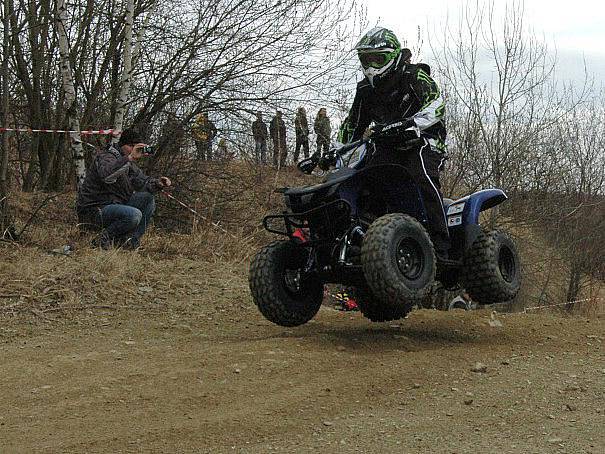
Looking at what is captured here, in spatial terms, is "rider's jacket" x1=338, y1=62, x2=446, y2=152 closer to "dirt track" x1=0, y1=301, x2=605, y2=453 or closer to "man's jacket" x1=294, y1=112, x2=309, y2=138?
"dirt track" x1=0, y1=301, x2=605, y2=453

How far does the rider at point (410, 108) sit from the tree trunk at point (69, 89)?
574 centimetres

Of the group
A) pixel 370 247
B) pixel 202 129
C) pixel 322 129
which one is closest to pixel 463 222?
pixel 370 247

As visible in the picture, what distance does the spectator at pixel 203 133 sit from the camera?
13617mm

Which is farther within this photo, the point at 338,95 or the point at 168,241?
the point at 338,95

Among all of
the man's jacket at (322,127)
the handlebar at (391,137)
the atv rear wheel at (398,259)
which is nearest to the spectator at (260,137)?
the man's jacket at (322,127)

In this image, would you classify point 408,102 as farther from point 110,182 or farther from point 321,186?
point 110,182

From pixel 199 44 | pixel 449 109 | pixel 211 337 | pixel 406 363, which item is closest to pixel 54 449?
pixel 406 363

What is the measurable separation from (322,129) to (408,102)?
812cm

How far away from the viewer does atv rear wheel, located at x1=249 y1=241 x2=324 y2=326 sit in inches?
247

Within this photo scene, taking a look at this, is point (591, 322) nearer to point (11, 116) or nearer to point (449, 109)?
point (11, 116)

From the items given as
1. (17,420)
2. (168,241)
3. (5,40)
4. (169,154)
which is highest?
(5,40)

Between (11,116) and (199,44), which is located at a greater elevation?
(199,44)

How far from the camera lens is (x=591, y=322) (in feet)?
25.8

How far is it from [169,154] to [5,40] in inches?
147
